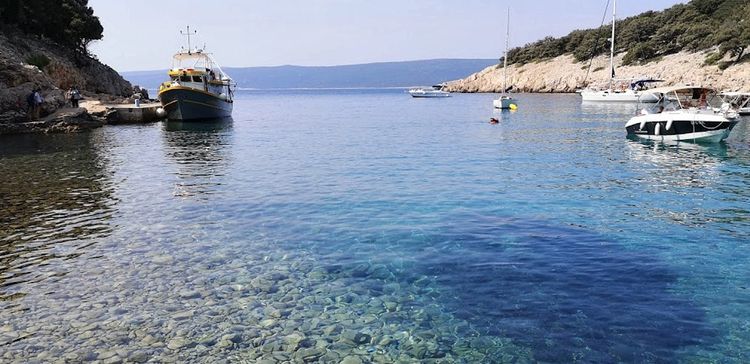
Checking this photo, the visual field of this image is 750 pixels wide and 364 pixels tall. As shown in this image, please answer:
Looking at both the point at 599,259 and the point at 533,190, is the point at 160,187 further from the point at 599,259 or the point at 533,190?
the point at 599,259

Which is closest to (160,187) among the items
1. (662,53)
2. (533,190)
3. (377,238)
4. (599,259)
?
(377,238)

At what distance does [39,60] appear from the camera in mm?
58000

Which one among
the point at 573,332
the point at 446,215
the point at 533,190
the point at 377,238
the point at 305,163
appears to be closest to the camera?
the point at 573,332

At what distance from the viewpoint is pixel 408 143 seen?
38812 mm

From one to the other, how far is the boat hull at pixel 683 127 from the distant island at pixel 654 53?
57.6m

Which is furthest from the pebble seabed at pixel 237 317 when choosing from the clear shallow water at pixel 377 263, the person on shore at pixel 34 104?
the person on shore at pixel 34 104

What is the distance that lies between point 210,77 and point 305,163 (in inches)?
Result: 1342

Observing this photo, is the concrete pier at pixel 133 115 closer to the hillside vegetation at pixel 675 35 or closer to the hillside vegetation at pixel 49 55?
the hillside vegetation at pixel 49 55

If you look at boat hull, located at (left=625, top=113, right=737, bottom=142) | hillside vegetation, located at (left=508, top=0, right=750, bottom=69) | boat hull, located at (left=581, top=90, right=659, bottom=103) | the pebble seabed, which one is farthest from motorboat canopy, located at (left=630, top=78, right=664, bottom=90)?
the pebble seabed

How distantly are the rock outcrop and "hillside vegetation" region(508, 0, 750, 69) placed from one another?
104 inches

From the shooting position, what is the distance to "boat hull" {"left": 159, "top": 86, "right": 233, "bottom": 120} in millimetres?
53875

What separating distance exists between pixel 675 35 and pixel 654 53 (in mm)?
6304

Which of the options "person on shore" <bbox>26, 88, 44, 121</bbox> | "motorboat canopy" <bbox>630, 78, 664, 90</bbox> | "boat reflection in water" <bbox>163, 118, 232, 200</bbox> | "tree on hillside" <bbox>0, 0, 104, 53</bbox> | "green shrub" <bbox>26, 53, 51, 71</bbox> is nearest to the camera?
"boat reflection in water" <bbox>163, 118, 232, 200</bbox>

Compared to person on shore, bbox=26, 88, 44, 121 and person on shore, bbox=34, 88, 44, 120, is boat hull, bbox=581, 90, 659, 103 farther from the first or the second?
person on shore, bbox=26, 88, 44, 121
